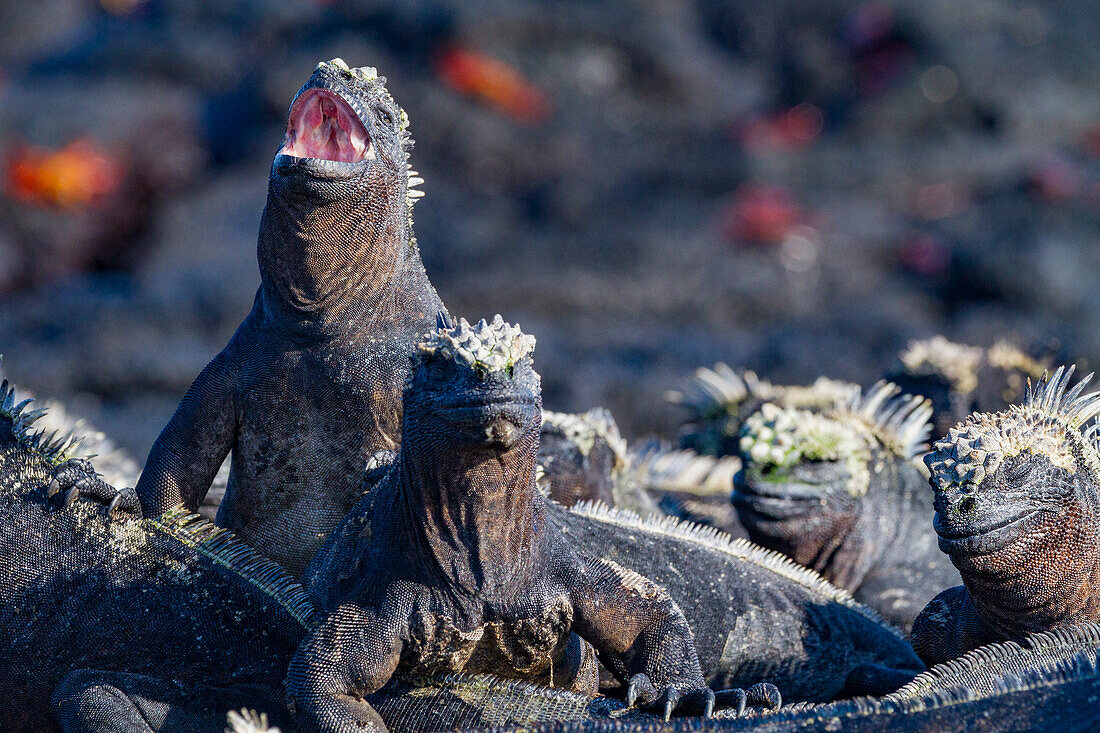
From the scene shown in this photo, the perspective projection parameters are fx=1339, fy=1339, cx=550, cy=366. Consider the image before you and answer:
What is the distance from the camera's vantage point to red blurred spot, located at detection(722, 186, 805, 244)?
16.2 m

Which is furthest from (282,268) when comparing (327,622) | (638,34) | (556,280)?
(638,34)

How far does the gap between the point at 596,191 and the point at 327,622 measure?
46.4 feet

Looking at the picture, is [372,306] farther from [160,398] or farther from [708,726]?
[160,398]

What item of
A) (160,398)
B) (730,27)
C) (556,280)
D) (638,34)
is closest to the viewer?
(160,398)

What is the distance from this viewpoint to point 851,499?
18.1 feet

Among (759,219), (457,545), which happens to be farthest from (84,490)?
(759,219)

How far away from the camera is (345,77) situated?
4.46 m

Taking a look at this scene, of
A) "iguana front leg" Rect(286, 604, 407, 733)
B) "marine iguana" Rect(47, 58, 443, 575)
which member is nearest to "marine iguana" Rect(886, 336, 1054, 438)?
"marine iguana" Rect(47, 58, 443, 575)

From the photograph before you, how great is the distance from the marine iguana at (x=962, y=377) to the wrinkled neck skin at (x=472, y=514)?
3.29m

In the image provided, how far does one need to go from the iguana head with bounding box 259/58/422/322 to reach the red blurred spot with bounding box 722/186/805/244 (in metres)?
11.9

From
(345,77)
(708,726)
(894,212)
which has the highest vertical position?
(894,212)

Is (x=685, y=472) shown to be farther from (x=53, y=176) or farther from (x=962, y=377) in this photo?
(x=53, y=176)

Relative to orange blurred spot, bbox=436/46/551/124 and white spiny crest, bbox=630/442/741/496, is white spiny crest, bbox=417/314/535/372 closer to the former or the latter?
white spiny crest, bbox=630/442/741/496

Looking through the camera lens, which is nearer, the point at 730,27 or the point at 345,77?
the point at 345,77
